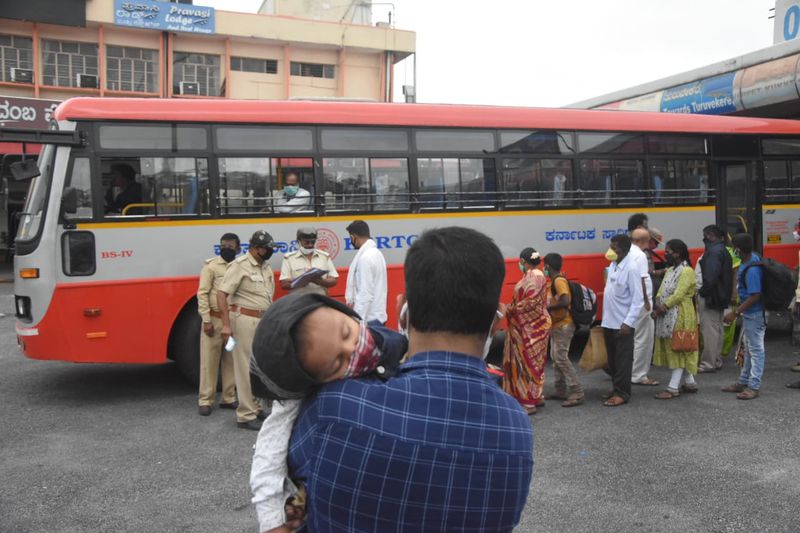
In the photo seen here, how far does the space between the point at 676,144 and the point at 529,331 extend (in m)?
4.72

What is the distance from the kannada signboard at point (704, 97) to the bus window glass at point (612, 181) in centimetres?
605

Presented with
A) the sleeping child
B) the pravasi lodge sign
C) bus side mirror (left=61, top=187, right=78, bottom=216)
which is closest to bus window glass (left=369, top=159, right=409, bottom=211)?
bus side mirror (left=61, top=187, right=78, bottom=216)

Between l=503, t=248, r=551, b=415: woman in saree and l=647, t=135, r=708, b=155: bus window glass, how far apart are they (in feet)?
13.0

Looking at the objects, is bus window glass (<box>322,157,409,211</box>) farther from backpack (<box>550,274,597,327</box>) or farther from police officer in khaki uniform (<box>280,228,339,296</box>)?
backpack (<box>550,274,597,327</box>)

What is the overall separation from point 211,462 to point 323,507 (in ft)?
13.5

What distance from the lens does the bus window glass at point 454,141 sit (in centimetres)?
828

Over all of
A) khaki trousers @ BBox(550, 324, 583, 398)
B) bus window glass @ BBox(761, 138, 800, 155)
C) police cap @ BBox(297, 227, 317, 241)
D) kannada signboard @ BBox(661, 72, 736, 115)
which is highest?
kannada signboard @ BBox(661, 72, 736, 115)

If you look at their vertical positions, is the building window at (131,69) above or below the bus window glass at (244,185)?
above

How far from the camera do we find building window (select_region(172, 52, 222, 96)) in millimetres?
24609

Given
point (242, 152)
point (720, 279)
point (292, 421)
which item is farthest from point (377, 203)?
point (292, 421)

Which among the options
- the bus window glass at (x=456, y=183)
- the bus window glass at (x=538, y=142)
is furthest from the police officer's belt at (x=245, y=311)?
the bus window glass at (x=538, y=142)

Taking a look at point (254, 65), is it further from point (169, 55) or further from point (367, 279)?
point (367, 279)

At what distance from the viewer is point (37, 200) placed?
7.01 metres

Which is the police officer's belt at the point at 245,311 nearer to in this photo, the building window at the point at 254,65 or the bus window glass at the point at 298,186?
the bus window glass at the point at 298,186
